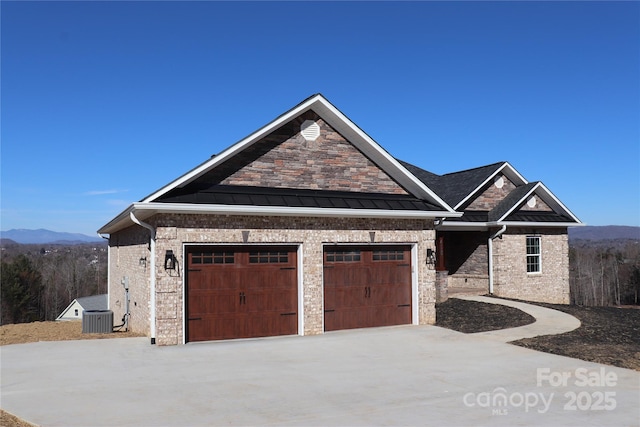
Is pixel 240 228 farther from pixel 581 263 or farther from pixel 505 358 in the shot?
pixel 581 263

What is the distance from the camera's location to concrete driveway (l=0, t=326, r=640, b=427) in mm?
7188

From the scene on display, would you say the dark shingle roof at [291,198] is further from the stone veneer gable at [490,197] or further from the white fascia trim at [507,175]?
the stone veneer gable at [490,197]

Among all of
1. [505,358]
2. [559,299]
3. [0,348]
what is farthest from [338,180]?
[559,299]

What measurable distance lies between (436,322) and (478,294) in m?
7.48

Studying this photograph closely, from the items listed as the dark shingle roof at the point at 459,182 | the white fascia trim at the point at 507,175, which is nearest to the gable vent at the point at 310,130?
the dark shingle roof at the point at 459,182

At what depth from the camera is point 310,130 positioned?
1494 centimetres

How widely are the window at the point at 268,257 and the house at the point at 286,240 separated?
0.03 metres

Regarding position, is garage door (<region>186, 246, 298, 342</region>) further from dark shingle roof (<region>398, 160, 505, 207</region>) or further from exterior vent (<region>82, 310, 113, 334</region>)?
dark shingle roof (<region>398, 160, 505, 207</region>)

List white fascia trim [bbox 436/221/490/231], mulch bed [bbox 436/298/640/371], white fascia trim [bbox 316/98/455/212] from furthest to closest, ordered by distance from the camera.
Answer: white fascia trim [bbox 436/221/490/231], white fascia trim [bbox 316/98/455/212], mulch bed [bbox 436/298/640/371]

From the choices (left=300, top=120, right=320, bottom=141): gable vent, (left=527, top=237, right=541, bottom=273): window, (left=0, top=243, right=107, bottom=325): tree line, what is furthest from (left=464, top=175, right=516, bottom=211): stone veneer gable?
(left=0, top=243, right=107, bottom=325): tree line

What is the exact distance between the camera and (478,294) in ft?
74.1

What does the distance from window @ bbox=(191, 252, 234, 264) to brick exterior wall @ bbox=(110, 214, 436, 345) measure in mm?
357

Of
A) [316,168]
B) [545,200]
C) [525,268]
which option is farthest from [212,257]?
[545,200]

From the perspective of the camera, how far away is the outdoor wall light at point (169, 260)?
485 inches
